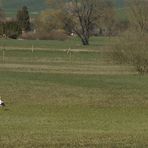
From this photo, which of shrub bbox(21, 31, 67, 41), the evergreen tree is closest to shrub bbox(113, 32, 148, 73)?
shrub bbox(21, 31, 67, 41)

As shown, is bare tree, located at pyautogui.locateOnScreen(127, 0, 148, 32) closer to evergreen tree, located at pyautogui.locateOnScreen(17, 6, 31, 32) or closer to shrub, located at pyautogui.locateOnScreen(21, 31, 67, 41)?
shrub, located at pyautogui.locateOnScreen(21, 31, 67, 41)

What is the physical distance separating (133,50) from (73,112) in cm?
2528

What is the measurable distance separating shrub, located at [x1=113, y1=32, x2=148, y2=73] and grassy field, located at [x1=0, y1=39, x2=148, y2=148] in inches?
308

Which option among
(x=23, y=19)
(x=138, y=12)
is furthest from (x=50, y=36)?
(x=138, y=12)

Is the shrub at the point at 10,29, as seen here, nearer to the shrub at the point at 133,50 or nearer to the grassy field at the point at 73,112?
the shrub at the point at 133,50

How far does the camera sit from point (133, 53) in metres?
47.6

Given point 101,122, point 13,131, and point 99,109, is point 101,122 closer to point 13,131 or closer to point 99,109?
point 13,131

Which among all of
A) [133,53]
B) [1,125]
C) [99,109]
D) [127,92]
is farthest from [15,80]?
[1,125]

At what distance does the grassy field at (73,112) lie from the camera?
13.2 m

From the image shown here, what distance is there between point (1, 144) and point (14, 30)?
409ft

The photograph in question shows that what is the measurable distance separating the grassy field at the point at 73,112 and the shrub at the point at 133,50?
7816 mm

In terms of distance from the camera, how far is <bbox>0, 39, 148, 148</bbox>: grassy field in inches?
519

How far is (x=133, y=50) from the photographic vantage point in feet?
158

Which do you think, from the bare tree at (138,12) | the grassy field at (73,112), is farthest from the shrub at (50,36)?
the grassy field at (73,112)
